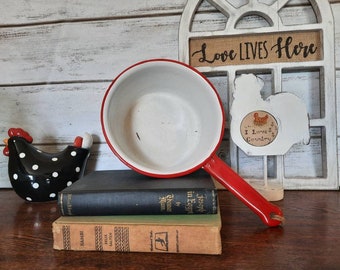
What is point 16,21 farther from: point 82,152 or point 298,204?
point 298,204

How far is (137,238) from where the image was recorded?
357mm

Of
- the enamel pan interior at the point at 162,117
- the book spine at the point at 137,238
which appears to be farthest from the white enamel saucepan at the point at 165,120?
the book spine at the point at 137,238

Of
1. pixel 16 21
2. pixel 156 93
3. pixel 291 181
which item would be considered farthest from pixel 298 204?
pixel 16 21

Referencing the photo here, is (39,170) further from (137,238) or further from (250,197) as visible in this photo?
(250,197)

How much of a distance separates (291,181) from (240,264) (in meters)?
0.32

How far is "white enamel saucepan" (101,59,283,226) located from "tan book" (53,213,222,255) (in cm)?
10

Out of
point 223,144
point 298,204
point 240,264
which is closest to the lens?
point 240,264

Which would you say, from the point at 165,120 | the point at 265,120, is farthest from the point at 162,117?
the point at 265,120

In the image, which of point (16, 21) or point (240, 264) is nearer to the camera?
point (240, 264)

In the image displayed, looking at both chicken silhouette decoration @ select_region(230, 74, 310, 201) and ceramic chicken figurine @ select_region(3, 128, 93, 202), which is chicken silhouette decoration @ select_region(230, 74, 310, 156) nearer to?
chicken silhouette decoration @ select_region(230, 74, 310, 201)

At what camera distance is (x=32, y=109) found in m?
0.68

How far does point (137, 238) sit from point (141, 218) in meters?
0.03

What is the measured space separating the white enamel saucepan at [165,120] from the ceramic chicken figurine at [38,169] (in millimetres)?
131

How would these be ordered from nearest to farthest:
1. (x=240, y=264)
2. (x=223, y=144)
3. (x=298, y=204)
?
(x=240, y=264) < (x=298, y=204) < (x=223, y=144)
